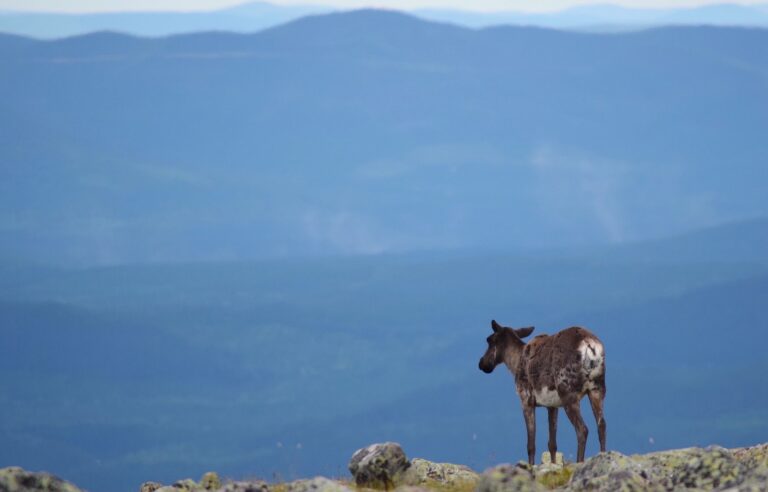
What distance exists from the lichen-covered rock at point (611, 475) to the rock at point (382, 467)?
9.64 ft

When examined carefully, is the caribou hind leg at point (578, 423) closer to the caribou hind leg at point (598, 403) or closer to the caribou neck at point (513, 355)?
the caribou hind leg at point (598, 403)

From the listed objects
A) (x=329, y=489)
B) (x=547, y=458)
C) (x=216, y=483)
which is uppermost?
(x=547, y=458)

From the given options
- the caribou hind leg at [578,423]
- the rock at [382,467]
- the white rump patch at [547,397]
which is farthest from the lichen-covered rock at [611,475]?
the white rump patch at [547,397]

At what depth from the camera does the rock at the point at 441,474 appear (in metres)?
22.2

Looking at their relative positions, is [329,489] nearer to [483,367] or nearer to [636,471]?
[636,471]

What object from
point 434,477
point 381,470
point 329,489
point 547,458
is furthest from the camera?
point 547,458

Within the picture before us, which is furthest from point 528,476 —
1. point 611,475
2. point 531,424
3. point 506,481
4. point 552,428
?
point 552,428

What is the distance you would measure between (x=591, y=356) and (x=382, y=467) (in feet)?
13.5

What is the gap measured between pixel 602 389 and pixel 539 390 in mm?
1136

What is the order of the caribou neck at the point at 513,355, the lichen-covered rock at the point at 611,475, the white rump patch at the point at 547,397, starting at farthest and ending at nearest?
the caribou neck at the point at 513,355 → the white rump patch at the point at 547,397 → the lichen-covered rock at the point at 611,475

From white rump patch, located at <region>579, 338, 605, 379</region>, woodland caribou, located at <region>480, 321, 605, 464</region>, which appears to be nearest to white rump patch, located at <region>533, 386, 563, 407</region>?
woodland caribou, located at <region>480, 321, 605, 464</region>

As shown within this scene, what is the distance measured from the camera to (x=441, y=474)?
22766 millimetres

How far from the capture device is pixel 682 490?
17531 millimetres

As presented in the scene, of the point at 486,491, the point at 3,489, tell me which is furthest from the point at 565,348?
the point at 3,489
